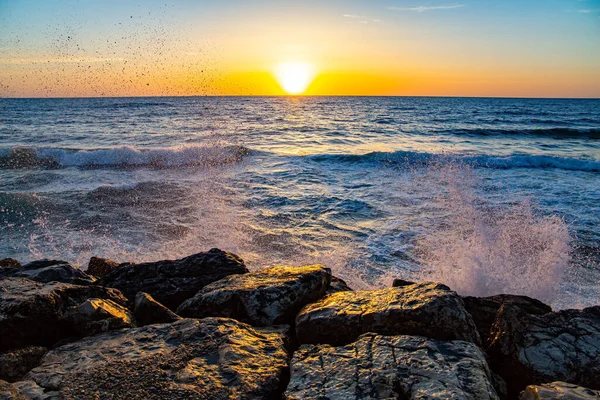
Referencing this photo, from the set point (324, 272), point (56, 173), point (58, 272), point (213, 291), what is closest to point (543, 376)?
point (324, 272)

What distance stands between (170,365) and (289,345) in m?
0.94

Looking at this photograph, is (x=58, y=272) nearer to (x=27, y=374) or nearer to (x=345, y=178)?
(x=27, y=374)

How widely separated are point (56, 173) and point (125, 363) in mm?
14546

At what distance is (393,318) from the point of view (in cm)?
301

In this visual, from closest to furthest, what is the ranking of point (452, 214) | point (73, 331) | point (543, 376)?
point (543, 376), point (73, 331), point (452, 214)

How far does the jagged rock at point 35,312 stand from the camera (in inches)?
118

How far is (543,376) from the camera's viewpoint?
2.73 meters

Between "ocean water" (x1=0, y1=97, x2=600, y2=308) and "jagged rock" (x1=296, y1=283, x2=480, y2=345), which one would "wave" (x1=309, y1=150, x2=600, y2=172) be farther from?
"jagged rock" (x1=296, y1=283, x2=480, y2=345)

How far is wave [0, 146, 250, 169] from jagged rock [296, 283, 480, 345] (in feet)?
45.7

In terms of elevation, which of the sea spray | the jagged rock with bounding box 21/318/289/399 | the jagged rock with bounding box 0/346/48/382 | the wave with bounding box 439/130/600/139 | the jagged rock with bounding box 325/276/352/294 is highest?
the wave with bounding box 439/130/600/139

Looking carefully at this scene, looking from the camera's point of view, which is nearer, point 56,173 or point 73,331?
point 73,331

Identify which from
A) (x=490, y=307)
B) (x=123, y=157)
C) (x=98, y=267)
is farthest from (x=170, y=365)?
(x=123, y=157)

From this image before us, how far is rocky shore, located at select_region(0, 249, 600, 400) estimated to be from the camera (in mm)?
2312

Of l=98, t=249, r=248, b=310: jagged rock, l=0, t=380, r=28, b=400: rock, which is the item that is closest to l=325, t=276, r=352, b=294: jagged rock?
l=98, t=249, r=248, b=310: jagged rock
